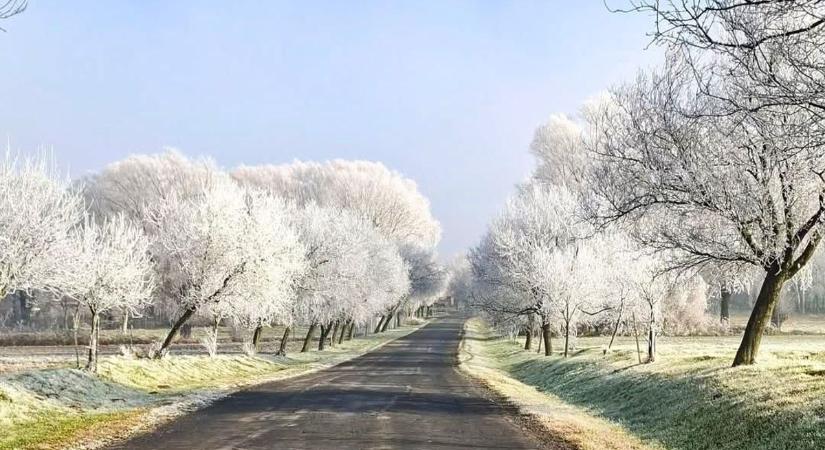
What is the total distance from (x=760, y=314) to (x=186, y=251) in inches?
951

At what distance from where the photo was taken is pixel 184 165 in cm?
7719

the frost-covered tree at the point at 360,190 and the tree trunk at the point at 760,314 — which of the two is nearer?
the tree trunk at the point at 760,314

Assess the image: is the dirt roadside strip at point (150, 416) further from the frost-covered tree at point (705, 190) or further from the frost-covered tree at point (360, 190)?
the frost-covered tree at point (360, 190)

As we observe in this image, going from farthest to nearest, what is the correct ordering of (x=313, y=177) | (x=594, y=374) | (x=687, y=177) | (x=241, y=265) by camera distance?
(x=313, y=177), (x=241, y=265), (x=594, y=374), (x=687, y=177)

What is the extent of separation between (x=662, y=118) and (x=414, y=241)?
8443cm

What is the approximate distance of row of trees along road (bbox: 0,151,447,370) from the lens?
72.4ft

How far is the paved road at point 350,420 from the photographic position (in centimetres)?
1327

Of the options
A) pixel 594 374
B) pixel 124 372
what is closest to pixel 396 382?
pixel 594 374

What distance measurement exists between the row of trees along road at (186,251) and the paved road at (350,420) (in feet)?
21.3

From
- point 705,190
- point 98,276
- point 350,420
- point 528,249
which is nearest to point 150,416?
point 350,420

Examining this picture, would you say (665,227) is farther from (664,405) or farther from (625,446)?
(625,446)

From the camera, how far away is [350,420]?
1666cm

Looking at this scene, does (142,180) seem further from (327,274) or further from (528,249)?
(528,249)

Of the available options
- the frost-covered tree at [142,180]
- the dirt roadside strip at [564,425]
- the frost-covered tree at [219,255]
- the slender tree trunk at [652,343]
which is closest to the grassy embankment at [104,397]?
the frost-covered tree at [219,255]
